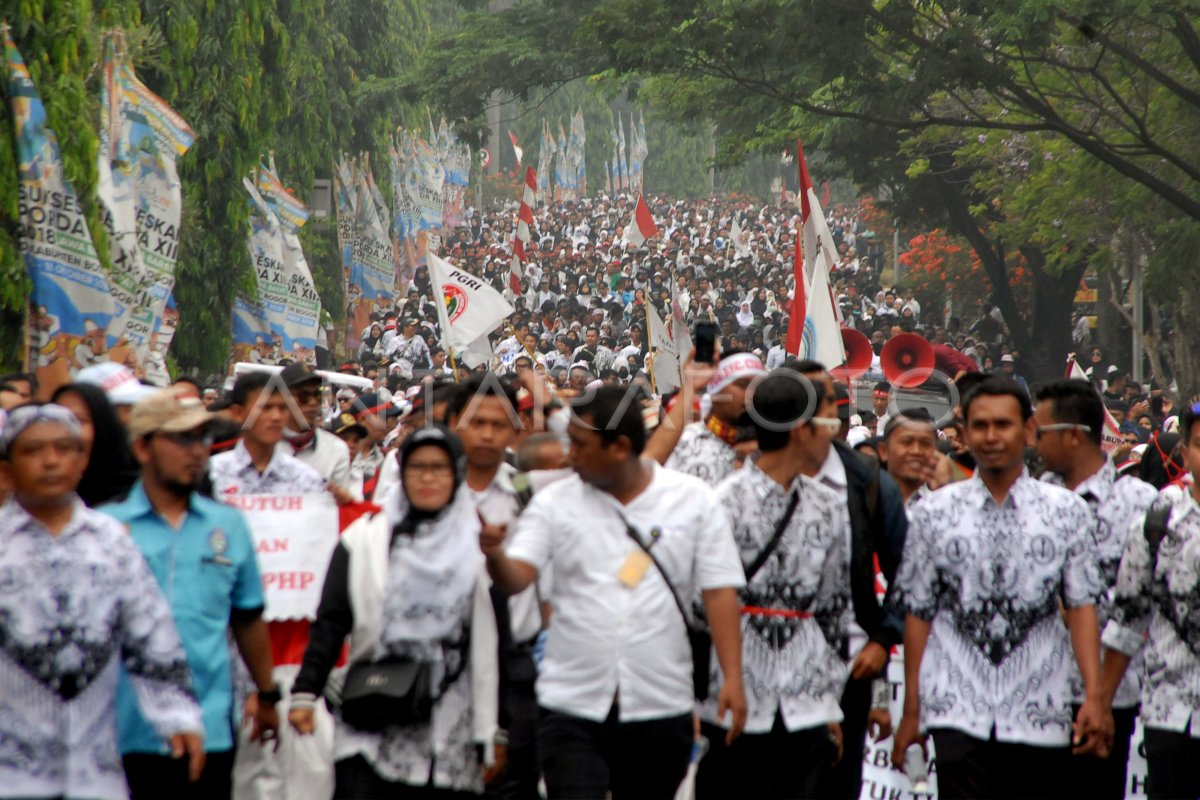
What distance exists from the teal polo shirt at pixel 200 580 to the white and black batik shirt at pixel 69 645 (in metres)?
0.54

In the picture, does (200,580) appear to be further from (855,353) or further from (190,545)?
(855,353)

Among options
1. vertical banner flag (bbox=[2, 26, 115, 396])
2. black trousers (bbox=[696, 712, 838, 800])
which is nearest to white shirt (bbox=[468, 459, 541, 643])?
black trousers (bbox=[696, 712, 838, 800])

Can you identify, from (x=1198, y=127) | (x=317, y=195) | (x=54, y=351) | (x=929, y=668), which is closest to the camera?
(x=929, y=668)

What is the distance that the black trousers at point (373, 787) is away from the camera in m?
5.54

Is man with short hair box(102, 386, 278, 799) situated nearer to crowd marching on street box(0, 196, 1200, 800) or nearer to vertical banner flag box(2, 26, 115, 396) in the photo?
crowd marching on street box(0, 196, 1200, 800)

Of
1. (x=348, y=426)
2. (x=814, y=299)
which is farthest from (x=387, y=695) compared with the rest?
(x=814, y=299)

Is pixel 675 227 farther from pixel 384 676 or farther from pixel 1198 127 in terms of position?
pixel 384 676

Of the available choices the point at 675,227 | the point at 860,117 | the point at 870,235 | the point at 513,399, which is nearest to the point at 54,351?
the point at 513,399

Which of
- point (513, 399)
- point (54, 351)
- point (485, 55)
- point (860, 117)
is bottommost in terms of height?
point (513, 399)

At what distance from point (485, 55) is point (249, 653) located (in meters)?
26.7

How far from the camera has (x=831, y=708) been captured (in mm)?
5715

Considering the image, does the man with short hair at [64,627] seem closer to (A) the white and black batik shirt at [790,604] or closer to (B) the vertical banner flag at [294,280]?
(A) the white and black batik shirt at [790,604]

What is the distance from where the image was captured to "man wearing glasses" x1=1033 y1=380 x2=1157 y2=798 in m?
6.39

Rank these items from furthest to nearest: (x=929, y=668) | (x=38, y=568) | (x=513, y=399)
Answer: (x=513, y=399) < (x=929, y=668) < (x=38, y=568)
